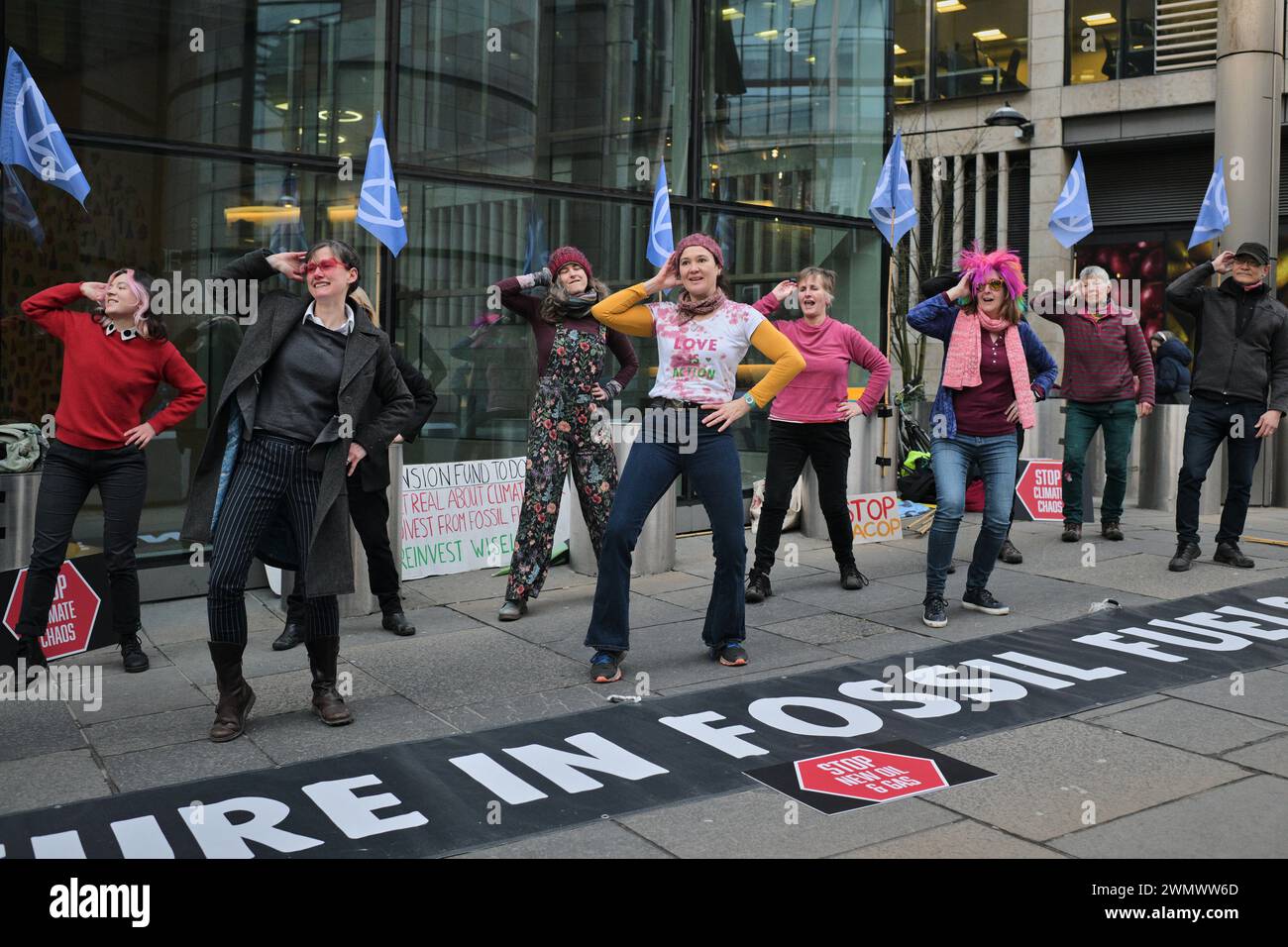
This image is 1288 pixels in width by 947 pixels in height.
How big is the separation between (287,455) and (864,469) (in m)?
5.74

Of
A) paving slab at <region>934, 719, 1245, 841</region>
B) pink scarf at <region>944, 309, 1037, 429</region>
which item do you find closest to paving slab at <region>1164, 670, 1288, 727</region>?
paving slab at <region>934, 719, 1245, 841</region>

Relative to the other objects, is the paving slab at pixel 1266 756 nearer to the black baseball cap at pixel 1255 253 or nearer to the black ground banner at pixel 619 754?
the black ground banner at pixel 619 754

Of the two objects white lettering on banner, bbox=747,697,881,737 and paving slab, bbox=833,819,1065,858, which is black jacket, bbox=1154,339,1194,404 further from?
paving slab, bbox=833,819,1065,858

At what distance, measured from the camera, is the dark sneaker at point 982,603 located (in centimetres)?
745

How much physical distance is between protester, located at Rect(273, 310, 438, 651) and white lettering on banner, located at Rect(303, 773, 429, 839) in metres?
2.13

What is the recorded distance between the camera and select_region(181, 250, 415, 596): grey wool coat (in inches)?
203

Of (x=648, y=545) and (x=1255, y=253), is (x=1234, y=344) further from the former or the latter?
(x=648, y=545)

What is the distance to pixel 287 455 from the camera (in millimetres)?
5184

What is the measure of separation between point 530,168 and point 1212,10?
13.7 meters

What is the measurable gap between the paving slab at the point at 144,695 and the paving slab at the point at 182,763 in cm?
63

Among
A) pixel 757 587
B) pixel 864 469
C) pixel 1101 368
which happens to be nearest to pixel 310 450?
pixel 757 587

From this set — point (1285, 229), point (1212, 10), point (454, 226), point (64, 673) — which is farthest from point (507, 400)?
point (1212, 10)

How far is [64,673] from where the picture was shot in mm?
6262
